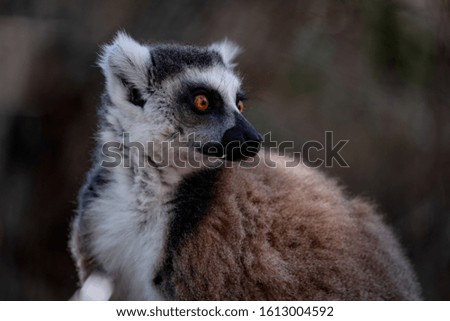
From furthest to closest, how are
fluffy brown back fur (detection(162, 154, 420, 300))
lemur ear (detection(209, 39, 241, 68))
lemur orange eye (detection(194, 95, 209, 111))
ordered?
lemur ear (detection(209, 39, 241, 68))
lemur orange eye (detection(194, 95, 209, 111))
fluffy brown back fur (detection(162, 154, 420, 300))

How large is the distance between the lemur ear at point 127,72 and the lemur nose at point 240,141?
0.57 metres

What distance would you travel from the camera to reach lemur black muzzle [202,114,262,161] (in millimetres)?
3762

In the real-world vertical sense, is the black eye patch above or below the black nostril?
above

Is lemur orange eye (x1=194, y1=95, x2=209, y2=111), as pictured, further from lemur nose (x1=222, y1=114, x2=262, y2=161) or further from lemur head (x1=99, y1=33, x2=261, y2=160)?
lemur nose (x1=222, y1=114, x2=262, y2=161)

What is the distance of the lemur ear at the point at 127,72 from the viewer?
4.00 metres

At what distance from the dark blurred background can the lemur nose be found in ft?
11.2

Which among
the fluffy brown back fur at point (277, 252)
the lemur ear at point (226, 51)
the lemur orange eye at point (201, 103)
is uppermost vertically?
the lemur ear at point (226, 51)

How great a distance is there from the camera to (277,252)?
374cm

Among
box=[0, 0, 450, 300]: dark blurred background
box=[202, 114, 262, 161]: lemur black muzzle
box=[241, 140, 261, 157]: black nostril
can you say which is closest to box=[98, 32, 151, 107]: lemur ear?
box=[202, 114, 262, 161]: lemur black muzzle

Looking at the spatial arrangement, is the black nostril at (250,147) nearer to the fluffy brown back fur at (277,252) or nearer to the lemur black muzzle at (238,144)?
the lemur black muzzle at (238,144)

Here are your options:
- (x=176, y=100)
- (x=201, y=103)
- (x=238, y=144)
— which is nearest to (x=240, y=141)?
(x=238, y=144)

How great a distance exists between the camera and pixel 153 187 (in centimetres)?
376

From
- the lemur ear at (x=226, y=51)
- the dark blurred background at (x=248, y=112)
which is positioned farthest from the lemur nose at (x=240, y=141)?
the dark blurred background at (x=248, y=112)
